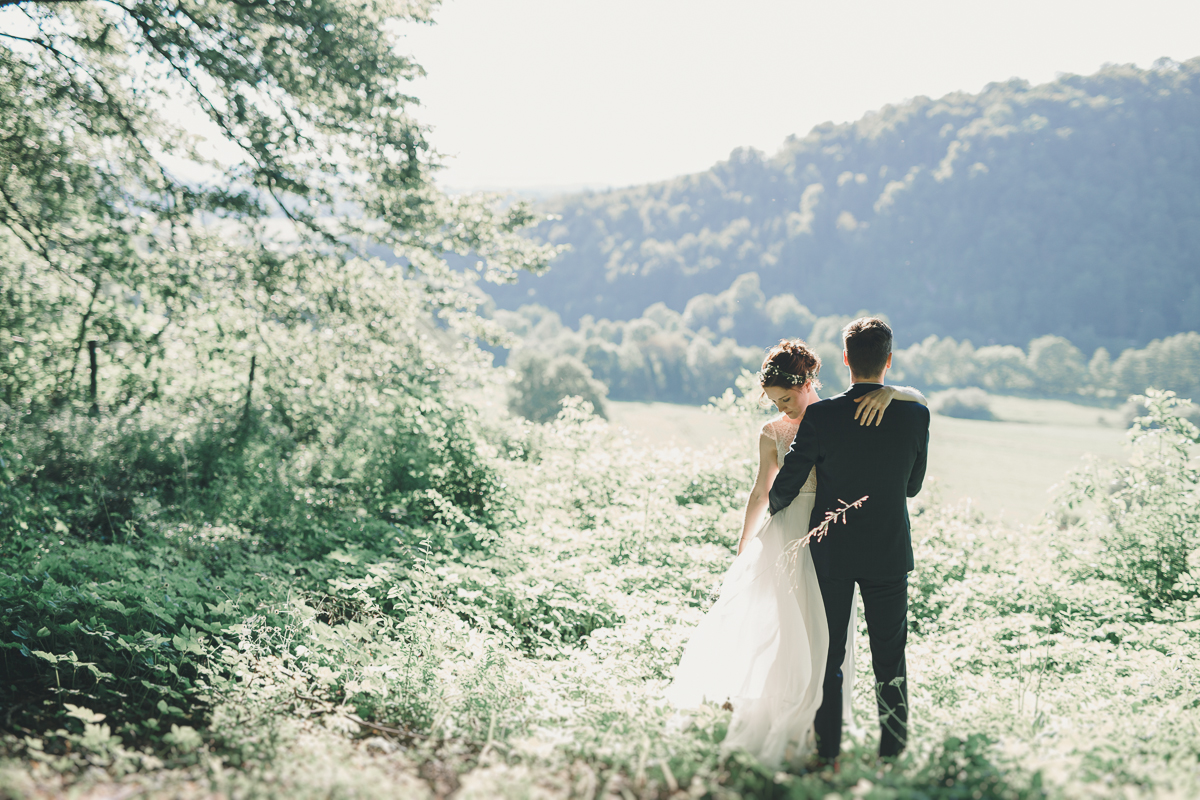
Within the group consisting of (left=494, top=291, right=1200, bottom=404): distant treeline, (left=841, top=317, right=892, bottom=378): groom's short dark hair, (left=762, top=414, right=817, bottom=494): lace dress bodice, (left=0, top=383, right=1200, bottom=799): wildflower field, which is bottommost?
(left=0, top=383, right=1200, bottom=799): wildflower field

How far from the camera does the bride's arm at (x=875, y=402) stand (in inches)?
Answer: 108

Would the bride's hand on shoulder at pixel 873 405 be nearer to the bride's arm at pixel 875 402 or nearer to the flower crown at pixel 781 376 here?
the bride's arm at pixel 875 402

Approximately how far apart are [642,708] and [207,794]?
1.76 meters

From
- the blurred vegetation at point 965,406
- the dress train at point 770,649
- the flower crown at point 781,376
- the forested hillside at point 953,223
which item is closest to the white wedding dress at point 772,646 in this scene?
the dress train at point 770,649

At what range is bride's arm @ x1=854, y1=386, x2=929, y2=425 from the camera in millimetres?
2754

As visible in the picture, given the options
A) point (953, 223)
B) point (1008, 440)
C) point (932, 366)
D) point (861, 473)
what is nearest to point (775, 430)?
point (861, 473)

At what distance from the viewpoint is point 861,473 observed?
111 inches

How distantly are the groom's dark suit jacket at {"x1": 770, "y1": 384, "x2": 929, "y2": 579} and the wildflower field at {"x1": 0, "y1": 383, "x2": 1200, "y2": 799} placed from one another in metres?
0.74

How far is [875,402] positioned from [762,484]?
2.36ft

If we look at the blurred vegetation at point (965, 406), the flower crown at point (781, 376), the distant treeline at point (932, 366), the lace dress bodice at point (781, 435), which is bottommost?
the lace dress bodice at point (781, 435)

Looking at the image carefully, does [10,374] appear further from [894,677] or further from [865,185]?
[865,185]

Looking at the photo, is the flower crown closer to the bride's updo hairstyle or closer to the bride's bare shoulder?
the bride's updo hairstyle

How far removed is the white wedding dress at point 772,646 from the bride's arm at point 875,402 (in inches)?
16.9

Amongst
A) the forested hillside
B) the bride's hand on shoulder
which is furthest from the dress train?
the forested hillside
